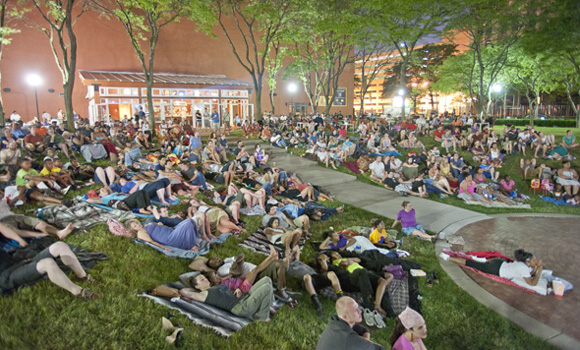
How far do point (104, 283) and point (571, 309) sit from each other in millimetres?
6524

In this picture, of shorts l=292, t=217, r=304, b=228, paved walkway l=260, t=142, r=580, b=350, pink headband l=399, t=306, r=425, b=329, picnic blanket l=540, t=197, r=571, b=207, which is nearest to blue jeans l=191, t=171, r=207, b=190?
shorts l=292, t=217, r=304, b=228

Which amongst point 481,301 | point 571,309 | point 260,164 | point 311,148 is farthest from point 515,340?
point 311,148

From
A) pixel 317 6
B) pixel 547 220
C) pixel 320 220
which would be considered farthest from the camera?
pixel 317 6

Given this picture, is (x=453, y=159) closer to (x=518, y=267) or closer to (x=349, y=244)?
(x=518, y=267)

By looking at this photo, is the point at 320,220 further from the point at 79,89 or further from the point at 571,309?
the point at 79,89

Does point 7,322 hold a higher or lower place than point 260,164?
lower

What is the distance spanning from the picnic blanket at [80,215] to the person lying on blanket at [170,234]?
1057mm

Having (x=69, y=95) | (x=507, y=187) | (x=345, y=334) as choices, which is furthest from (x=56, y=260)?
(x=507, y=187)

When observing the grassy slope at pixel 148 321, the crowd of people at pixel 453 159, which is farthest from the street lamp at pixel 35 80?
the grassy slope at pixel 148 321

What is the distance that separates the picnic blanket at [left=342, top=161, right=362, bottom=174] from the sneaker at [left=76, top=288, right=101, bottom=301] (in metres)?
11.0

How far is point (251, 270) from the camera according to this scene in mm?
5453

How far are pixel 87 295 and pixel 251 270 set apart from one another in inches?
86.3

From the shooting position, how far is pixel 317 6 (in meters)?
19.8

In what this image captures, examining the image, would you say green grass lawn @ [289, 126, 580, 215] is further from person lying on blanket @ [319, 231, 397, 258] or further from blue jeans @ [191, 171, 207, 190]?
blue jeans @ [191, 171, 207, 190]
